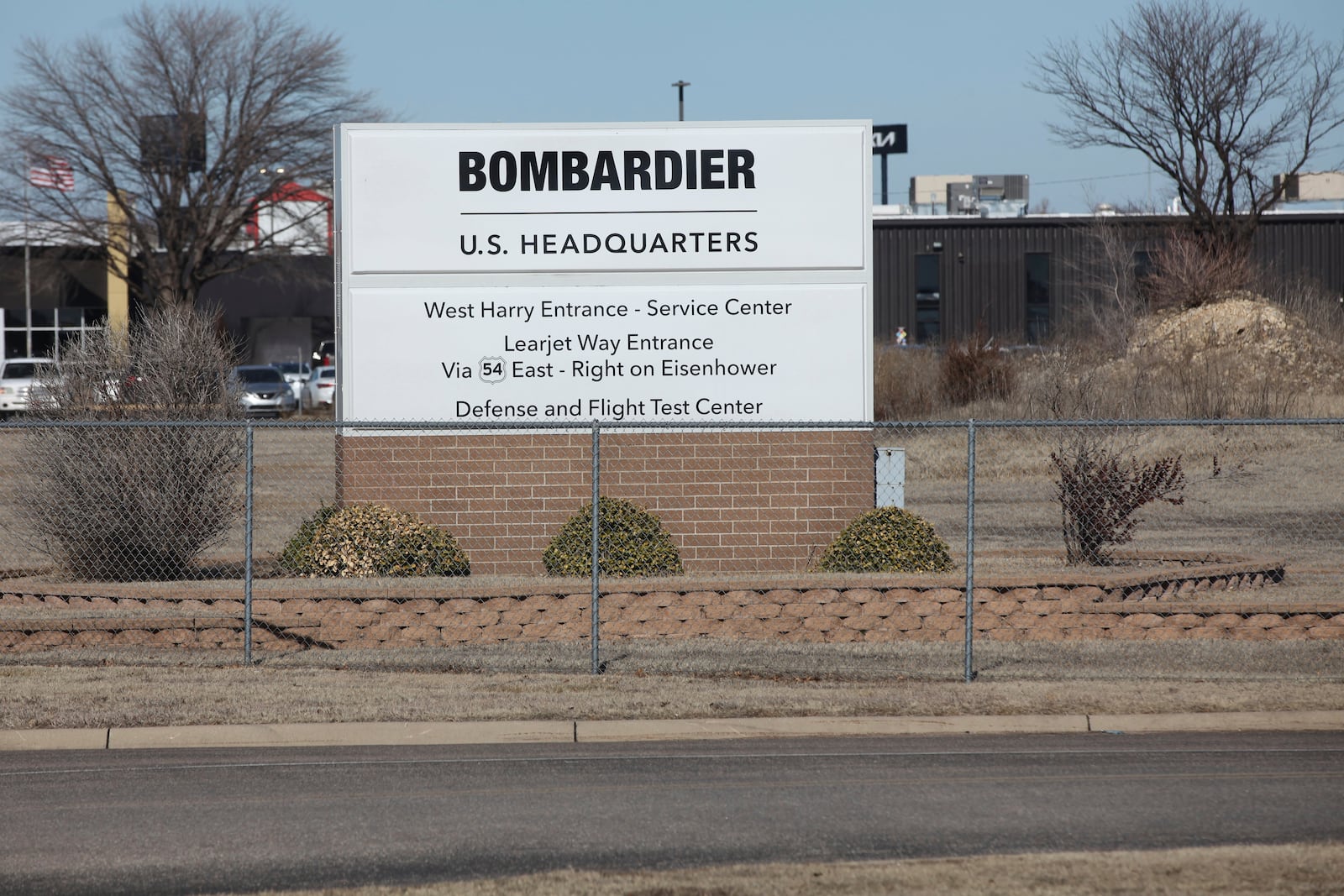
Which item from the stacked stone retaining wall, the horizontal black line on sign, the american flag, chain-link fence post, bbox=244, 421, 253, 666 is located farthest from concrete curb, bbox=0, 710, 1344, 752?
the american flag

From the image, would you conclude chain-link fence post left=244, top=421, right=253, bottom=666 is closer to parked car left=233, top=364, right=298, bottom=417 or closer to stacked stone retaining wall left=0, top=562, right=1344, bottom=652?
stacked stone retaining wall left=0, top=562, right=1344, bottom=652

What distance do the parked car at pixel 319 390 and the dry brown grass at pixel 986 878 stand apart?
121 ft

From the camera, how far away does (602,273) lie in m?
13.6

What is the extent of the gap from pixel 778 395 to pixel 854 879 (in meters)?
8.25

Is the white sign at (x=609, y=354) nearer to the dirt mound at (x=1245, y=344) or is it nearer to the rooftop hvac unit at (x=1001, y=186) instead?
the dirt mound at (x=1245, y=344)

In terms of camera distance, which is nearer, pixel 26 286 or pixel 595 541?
pixel 595 541

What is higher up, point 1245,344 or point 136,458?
point 1245,344

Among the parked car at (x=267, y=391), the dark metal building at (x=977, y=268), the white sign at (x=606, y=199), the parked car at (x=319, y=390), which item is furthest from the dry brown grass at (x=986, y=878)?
the dark metal building at (x=977, y=268)

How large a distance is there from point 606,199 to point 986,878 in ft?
29.8

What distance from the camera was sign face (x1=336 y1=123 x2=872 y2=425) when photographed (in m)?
13.6

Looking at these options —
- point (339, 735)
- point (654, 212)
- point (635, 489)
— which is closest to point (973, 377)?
point (654, 212)

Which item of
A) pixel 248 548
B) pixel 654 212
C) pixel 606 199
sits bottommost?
pixel 248 548

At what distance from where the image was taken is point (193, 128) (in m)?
44.5

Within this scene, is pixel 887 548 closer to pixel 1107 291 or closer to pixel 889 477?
pixel 889 477
